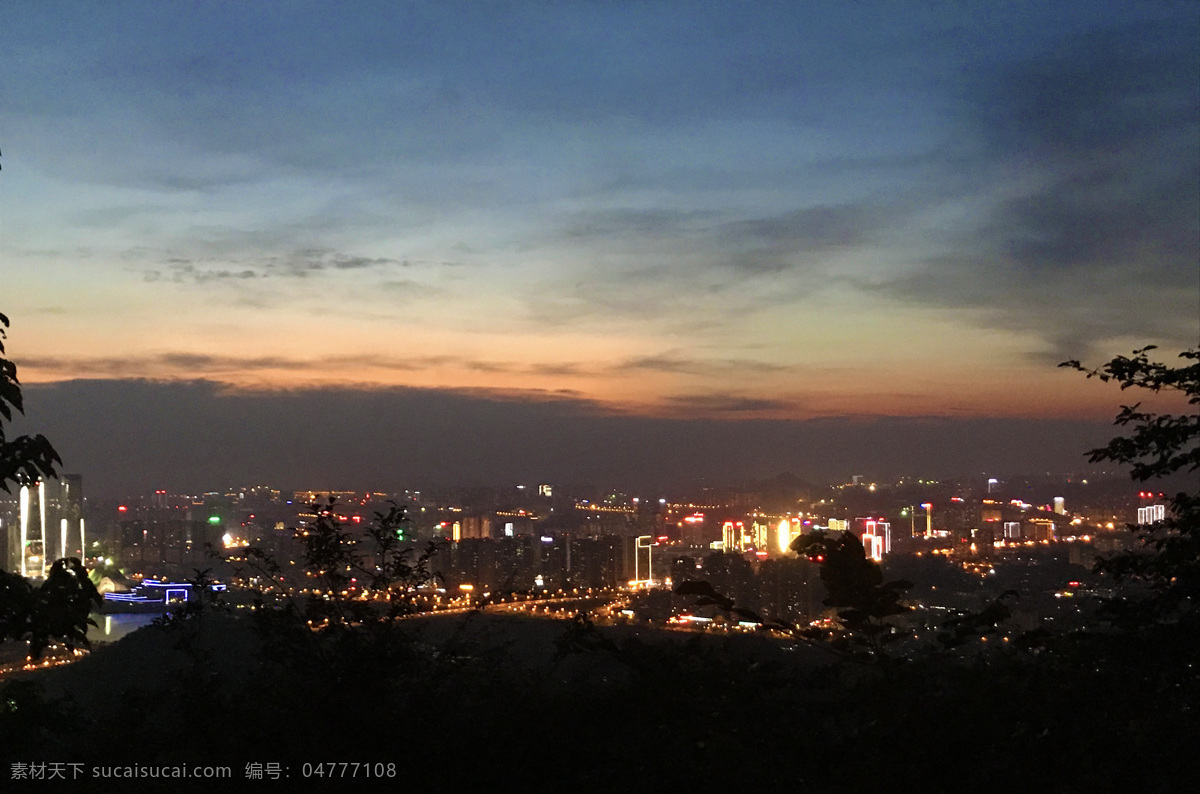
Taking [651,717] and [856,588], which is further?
[856,588]

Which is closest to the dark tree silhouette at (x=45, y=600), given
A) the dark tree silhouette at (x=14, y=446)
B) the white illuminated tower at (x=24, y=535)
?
the dark tree silhouette at (x=14, y=446)

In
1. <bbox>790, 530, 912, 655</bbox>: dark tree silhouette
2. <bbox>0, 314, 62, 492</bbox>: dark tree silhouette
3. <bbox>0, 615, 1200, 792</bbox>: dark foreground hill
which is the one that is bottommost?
<bbox>0, 615, 1200, 792</bbox>: dark foreground hill

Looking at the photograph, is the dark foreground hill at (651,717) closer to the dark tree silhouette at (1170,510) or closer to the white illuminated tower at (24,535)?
the dark tree silhouette at (1170,510)

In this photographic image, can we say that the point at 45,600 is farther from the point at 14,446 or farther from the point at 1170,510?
the point at 1170,510

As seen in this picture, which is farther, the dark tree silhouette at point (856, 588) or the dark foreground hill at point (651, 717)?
the dark tree silhouette at point (856, 588)

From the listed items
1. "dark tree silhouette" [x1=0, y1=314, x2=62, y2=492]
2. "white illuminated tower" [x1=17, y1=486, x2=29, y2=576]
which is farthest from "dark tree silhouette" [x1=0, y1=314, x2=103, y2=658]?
"white illuminated tower" [x1=17, y1=486, x2=29, y2=576]

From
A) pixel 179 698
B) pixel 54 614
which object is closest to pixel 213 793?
pixel 179 698

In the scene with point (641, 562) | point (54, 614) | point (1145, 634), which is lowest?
point (641, 562)

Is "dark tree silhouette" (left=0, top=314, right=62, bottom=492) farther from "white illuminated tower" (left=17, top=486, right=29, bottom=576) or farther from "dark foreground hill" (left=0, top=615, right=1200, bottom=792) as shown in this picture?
"white illuminated tower" (left=17, top=486, right=29, bottom=576)

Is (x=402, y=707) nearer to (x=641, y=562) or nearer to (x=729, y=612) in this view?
(x=729, y=612)

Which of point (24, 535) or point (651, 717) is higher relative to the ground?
point (24, 535)

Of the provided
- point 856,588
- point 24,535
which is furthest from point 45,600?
point 24,535
